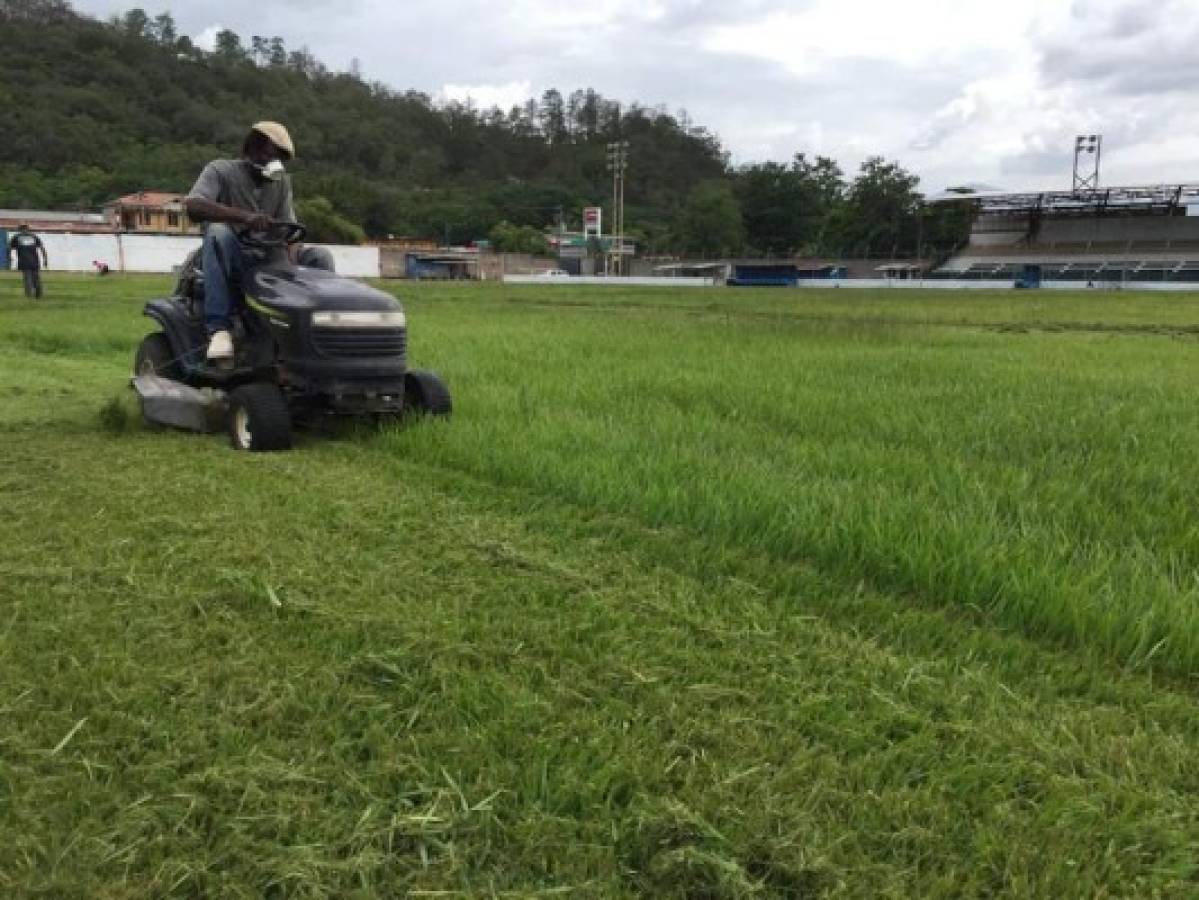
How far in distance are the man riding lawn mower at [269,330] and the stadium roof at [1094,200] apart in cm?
7478

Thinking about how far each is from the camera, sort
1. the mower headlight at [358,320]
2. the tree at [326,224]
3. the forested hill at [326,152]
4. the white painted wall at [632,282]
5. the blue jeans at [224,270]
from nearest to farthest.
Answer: the mower headlight at [358,320]
the blue jeans at [224,270]
the white painted wall at [632,282]
the tree at [326,224]
the forested hill at [326,152]

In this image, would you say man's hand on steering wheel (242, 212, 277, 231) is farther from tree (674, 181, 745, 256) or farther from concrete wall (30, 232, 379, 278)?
tree (674, 181, 745, 256)

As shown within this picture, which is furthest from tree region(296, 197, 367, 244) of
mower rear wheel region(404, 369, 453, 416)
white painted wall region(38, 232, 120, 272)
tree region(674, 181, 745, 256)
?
mower rear wheel region(404, 369, 453, 416)

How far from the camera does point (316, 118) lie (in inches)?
4801

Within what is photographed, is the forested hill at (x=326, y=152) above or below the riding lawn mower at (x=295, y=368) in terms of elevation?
above

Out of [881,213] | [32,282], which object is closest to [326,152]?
[881,213]

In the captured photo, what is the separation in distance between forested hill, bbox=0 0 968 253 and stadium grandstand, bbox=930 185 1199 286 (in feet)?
43.5

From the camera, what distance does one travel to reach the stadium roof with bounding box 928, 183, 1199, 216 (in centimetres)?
6869

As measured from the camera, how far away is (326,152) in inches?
4766

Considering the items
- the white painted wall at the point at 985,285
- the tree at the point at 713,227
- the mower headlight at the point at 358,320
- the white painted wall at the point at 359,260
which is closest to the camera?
the mower headlight at the point at 358,320

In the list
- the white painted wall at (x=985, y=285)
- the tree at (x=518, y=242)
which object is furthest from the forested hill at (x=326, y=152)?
the white painted wall at (x=985, y=285)

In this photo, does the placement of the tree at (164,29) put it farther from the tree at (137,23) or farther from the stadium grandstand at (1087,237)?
the stadium grandstand at (1087,237)

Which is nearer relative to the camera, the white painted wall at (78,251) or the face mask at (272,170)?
the face mask at (272,170)

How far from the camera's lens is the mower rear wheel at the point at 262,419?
5402 mm
